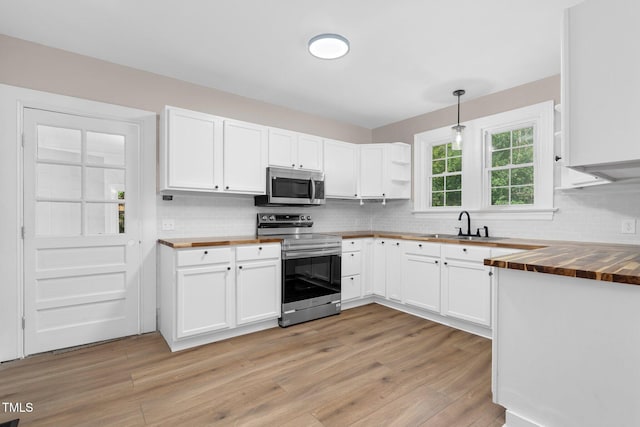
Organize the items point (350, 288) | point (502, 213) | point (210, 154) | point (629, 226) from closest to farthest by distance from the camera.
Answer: point (629, 226)
point (210, 154)
point (502, 213)
point (350, 288)

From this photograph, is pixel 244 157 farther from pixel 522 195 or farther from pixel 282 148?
pixel 522 195

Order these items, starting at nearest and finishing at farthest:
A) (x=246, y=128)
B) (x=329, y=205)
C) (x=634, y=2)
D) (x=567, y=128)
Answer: (x=634, y=2) → (x=567, y=128) → (x=246, y=128) → (x=329, y=205)

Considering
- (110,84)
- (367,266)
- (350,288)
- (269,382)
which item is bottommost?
(269,382)

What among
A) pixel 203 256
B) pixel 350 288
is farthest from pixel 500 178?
pixel 203 256

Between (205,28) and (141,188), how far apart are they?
1604mm

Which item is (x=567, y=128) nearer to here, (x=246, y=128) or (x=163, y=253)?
(x=246, y=128)

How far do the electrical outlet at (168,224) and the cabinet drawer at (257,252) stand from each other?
2.64ft

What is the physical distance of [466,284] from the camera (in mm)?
3102

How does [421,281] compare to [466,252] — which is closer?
[466,252]

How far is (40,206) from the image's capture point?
2.62 meters

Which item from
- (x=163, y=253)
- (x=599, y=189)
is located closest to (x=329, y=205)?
(x=163, y=253)

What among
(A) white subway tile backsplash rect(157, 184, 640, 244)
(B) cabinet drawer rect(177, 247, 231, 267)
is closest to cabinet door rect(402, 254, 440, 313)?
(A) white subway tile backsplash rect(157, 184, 640, 244)

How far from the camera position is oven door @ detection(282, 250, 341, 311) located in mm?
3256

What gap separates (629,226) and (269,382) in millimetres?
3199
